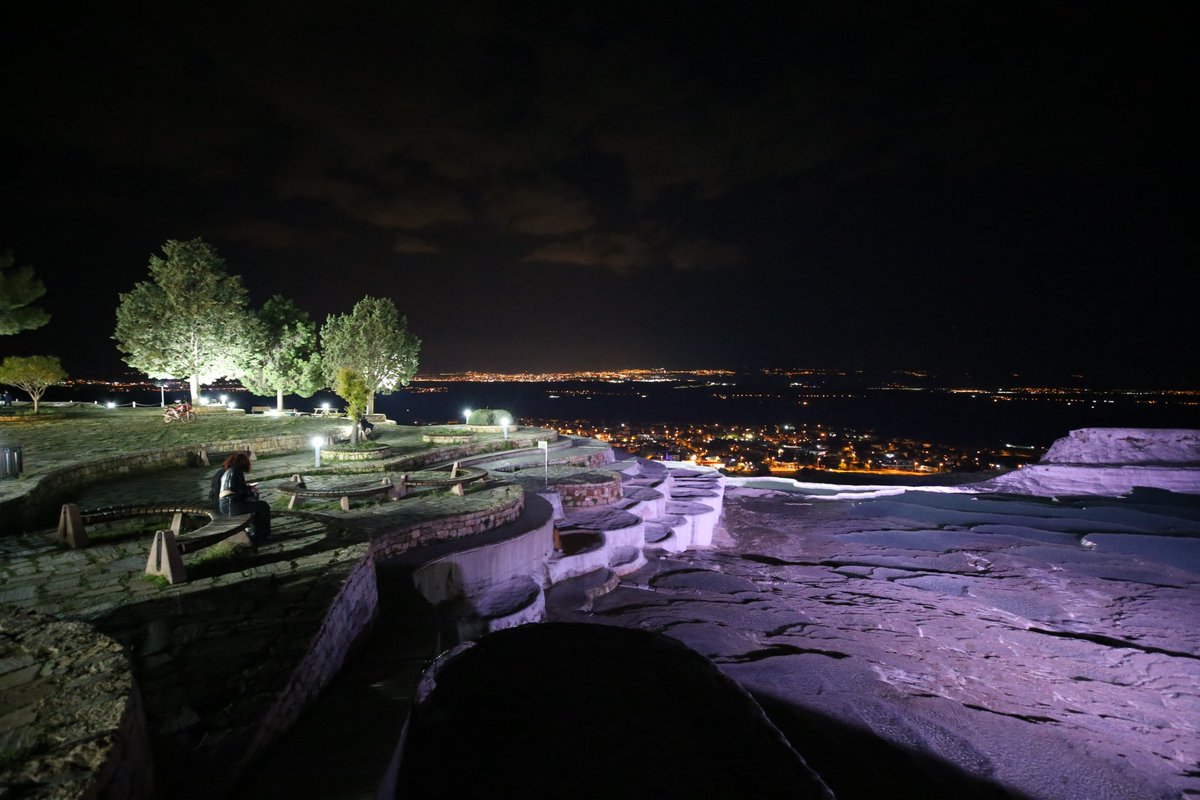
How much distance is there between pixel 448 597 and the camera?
9.20 meters

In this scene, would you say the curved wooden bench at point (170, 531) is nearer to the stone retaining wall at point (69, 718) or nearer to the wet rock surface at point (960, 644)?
the stone retaining wall at point (69, 718)

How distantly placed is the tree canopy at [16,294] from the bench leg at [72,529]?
20751mm

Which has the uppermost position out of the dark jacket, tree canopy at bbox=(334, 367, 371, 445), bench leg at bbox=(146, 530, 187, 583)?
tree canopy at bbox=(334, 367, 371, 445)

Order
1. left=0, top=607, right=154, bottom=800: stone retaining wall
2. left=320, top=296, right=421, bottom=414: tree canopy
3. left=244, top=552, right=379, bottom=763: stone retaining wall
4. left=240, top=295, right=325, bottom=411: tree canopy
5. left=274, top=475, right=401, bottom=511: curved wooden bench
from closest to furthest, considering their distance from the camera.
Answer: left=0, top=607, right=154, bottom=800: stone retaining wall
left=244, top=552, right=379, bottom=763: stone retaining wall
left=274, top=475, right=401, bottom=511: curved wooden bench
left=320, top=296, right=421, bottom=414: tree canopy
left=240, top=295, right=325, bottom=411: tree canopy

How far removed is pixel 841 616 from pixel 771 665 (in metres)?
3.66

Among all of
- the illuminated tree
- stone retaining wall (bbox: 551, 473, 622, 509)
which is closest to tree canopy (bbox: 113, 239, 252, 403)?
the illuminated tree

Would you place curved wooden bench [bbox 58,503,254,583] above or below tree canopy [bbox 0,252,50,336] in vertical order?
below

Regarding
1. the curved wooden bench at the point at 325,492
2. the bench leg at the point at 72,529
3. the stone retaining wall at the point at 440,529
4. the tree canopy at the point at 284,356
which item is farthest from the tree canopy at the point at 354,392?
the tree canopy at the point at 284,356

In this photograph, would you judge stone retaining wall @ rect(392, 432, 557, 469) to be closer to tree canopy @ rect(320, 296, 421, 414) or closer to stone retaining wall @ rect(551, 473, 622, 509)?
stone retaining wall @ rect(551, 473, 622, 509)

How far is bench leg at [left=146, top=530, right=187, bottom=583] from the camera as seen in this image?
18.6ft

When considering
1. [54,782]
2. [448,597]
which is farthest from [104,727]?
[448,597]

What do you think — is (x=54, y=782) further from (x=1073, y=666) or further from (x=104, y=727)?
(x=1073, y=666)

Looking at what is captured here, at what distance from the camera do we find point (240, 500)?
7219 mm

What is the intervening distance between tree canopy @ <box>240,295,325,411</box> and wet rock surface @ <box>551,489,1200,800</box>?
29713 mm
